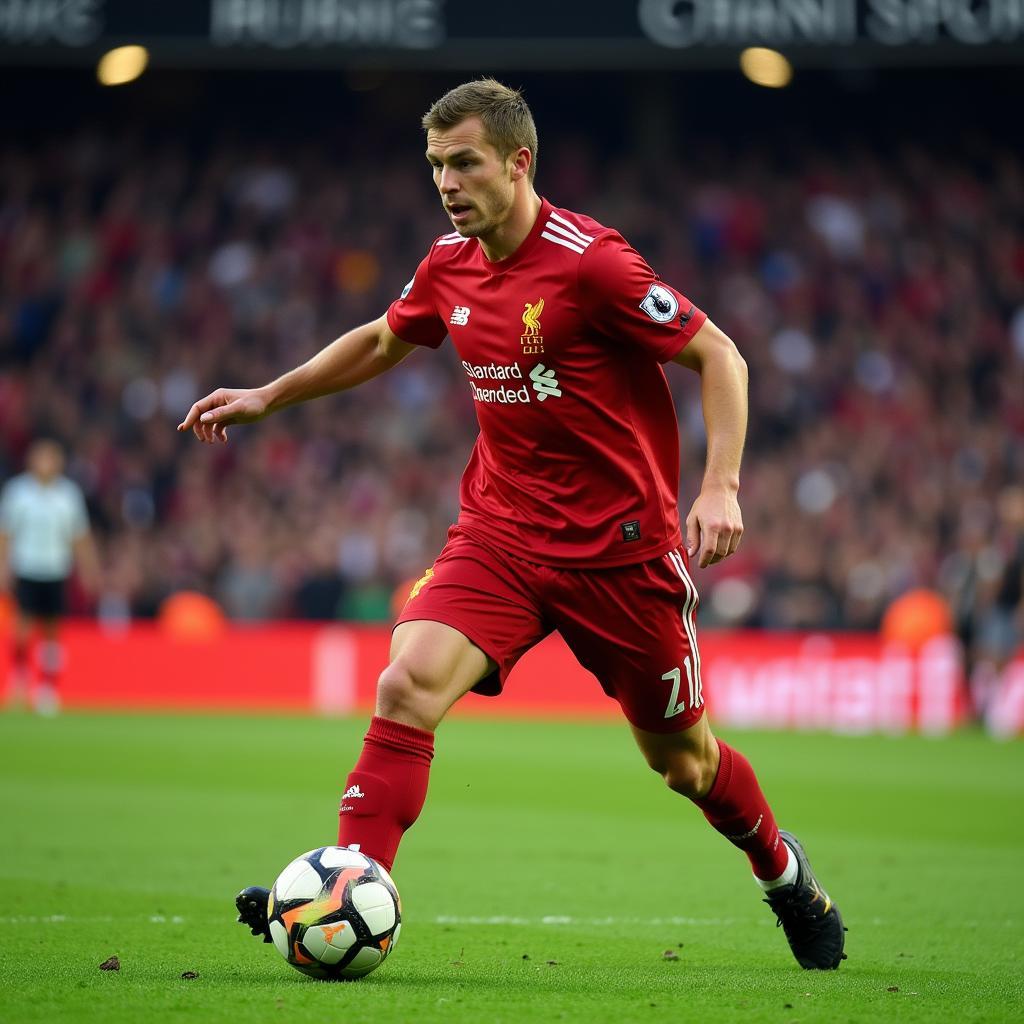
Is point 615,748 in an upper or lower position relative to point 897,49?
lower

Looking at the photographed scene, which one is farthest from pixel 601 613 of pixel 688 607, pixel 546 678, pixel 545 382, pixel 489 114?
pixel 546 678

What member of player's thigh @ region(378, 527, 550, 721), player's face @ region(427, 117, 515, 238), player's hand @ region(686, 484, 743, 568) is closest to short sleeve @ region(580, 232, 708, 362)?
player's face @ region(427, 117, 515, 238)

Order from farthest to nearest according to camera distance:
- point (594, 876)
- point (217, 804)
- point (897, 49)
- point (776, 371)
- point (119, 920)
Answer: point (776, 371), point (897, 49), point (217, 804), point (594, 876), point (119, 920)

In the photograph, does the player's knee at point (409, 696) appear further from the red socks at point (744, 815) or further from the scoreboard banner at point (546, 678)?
the scoreboard banner at point (546, 678)

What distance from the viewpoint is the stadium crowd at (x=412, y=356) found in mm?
21422

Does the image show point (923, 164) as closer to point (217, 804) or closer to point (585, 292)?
point (217, 804)

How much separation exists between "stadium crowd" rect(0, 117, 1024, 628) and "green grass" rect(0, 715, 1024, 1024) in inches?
272

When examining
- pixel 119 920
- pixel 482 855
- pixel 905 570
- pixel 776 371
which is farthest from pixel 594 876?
pixel 776 371

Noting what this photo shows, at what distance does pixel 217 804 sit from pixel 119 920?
4272 millimetres

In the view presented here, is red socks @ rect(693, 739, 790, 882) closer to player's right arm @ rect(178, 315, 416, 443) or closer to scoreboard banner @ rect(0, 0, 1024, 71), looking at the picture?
player's right arm @ rect(178, 315, 416, 443)

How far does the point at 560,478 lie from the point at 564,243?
0.68 m

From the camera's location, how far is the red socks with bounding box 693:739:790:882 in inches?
211

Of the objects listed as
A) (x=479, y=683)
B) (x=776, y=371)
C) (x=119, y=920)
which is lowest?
(x=776, y=371)

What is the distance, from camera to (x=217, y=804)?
10.3 m
